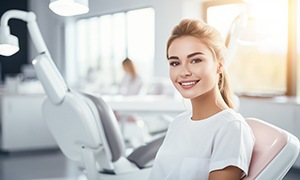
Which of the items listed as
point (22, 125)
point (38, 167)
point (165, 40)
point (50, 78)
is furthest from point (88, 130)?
point (22, 125)

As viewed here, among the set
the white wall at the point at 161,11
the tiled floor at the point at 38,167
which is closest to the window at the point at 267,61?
the white wall at the point at 161,11

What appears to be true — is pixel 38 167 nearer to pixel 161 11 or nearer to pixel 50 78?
pixel 50 78

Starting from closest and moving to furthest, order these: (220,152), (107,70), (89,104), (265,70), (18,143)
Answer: (220,152) < (89,104) < (265,70) < (107,70) < (18,143)

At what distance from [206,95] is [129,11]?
596 mm

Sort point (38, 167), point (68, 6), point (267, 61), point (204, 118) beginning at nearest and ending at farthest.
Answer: point (204, 118) < point (68, 6) < point (267, 61) < point (38, 167)

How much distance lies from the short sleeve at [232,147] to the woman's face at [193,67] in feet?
0.31

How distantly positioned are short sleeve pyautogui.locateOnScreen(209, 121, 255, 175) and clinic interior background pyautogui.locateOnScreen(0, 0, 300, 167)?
1.57 feet

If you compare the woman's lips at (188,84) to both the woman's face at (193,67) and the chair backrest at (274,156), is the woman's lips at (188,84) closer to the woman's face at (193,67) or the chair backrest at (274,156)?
the woman's face at (193,67)

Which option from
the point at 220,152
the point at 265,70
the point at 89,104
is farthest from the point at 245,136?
the point at 265,70

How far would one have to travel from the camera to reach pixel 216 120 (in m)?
0.83

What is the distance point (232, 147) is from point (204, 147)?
0.25ft

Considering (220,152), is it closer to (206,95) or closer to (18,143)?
(206,95)

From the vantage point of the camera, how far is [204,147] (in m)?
0.84

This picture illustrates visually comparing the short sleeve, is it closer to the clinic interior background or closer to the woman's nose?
the woman's nose
